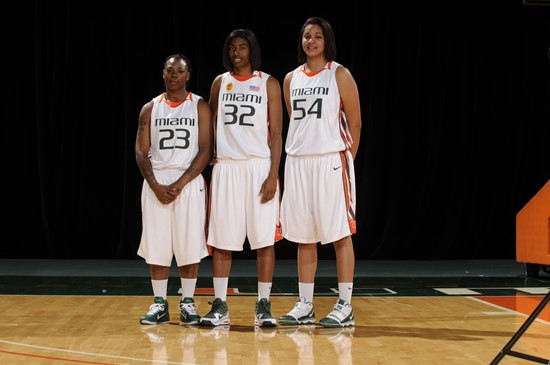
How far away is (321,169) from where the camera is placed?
13.1 ft

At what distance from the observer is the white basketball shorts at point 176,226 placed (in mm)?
4055

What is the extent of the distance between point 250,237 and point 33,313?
1.35m

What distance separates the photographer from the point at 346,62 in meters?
8.70

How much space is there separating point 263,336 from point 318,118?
3.86 feet

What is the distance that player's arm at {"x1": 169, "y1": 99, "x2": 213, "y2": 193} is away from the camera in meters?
4.02

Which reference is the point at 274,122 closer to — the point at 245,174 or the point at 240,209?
the point at 245,174

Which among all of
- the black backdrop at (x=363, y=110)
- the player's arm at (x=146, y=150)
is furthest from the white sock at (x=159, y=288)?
the black backdrop at (x=363, y=110)

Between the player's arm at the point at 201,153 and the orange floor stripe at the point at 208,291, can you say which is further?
the orange floor stripe at the point at 208,291

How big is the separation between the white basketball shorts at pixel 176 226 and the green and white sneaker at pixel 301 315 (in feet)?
1.84

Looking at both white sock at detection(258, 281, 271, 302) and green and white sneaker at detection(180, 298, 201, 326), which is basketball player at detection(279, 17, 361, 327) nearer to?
white sock at detection(258, 281, 271, 302)

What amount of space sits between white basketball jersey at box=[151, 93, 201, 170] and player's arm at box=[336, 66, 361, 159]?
802 millimetres

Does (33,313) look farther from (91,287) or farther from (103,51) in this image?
(103,51)

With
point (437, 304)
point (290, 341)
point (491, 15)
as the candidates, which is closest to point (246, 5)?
point (491, 15)

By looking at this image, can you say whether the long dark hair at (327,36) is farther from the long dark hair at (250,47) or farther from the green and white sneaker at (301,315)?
the green and white sneaker at (301,315)
